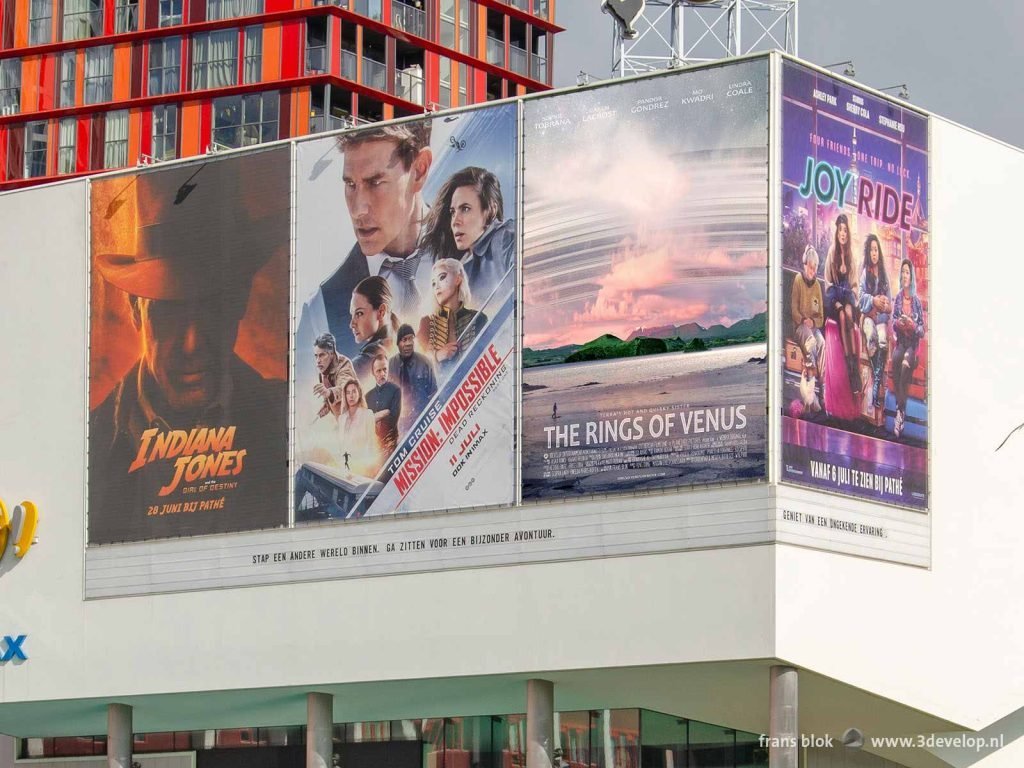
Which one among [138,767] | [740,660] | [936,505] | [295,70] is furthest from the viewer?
[295,70]

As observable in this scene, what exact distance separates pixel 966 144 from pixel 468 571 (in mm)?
12266

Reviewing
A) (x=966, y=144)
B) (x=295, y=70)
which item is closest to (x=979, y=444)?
(x=966, y=144)

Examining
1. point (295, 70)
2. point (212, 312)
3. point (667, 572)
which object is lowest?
point (667, 572)

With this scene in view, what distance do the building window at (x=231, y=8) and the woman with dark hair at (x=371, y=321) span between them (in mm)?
32561

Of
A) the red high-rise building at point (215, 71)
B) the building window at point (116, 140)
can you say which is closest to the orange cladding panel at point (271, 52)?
the red high-rise building at point (215, 71)

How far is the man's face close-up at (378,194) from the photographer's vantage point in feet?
155

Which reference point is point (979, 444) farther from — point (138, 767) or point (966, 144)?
point (138, 767)

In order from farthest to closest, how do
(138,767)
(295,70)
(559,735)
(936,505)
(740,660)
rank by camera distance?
(295,70)
(138,767)
(559,735)
(936,505)
(740,660)

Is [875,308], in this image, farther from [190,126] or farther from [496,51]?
[496,51]

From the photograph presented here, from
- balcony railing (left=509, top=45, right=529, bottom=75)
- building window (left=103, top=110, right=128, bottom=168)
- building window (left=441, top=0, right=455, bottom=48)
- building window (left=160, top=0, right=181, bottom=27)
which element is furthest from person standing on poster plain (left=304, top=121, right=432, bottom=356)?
balcony railing (left=509, top=45, right=529, bottom=75)

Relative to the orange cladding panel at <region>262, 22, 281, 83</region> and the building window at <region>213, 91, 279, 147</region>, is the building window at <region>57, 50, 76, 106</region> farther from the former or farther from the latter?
the orange cladding panel at <region>262, 22, 281, 83</region>

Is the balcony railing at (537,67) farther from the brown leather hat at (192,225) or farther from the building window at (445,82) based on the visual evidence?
the brown leather hat at (192,225)

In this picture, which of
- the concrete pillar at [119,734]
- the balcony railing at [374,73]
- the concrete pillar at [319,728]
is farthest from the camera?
the balcony railing at [374,73]

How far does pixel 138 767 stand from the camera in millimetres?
54344
